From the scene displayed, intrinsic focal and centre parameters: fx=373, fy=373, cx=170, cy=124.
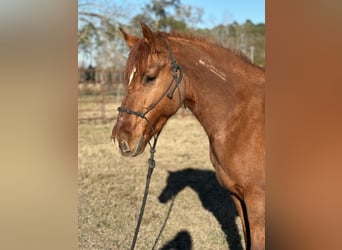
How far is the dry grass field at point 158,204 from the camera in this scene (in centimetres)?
382

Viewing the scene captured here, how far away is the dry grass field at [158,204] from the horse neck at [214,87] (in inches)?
74.5

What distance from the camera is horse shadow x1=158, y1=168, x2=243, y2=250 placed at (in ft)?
13.4

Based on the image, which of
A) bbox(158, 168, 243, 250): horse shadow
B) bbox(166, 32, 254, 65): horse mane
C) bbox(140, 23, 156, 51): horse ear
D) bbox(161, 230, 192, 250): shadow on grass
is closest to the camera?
bbox(140, 23, 156, 51): horse ear

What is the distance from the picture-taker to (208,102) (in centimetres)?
223

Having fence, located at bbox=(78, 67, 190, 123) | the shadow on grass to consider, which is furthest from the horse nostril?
fence, located at bbox=(78, 67, 190, 123)

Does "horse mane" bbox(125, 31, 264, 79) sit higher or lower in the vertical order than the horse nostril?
higher

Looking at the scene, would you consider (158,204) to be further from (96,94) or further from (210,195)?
(96,94)

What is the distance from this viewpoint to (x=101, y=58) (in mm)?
23688

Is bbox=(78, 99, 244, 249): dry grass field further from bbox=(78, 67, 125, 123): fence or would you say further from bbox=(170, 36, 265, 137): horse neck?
bbox=(78, 67, 125, 123): fence

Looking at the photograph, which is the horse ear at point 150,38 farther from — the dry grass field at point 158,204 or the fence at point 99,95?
the fence at point 99,95

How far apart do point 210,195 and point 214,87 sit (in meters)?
3.35
